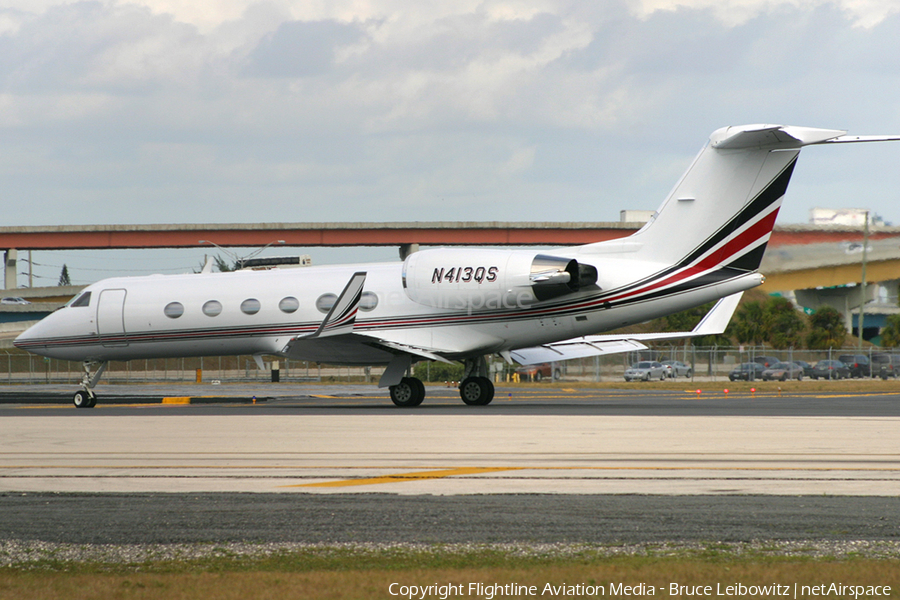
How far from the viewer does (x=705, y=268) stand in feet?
64.4

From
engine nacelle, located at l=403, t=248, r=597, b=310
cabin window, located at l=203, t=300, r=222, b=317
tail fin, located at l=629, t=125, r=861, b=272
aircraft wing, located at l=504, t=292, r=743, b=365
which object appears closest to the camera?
tail fin, located at l=629, t=125, r=861, b=272

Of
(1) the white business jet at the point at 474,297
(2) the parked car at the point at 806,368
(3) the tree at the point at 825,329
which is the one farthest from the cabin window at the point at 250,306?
(3) the tree at the point at 825,329

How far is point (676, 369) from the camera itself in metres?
51.2

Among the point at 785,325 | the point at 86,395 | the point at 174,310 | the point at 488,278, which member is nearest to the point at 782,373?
the point at 785,325

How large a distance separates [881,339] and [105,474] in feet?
217

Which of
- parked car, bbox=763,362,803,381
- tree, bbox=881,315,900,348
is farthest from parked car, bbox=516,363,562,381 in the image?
tree, bbox=881,315,900,348

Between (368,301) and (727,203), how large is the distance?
8529 mm

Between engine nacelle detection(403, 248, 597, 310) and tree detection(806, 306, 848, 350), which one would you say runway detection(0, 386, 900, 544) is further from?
tree detection(806, 306, 848, 350)

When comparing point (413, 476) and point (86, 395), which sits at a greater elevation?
point (86, 395)

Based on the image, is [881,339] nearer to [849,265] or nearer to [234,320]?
[849,265]

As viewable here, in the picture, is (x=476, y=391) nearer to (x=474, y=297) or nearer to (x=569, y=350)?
(x=474, y=297)

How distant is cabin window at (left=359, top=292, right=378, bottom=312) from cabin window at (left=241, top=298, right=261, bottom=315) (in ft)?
9.15

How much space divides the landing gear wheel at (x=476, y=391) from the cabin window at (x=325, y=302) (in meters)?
3.75

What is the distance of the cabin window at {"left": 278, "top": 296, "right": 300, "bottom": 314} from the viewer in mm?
22734
